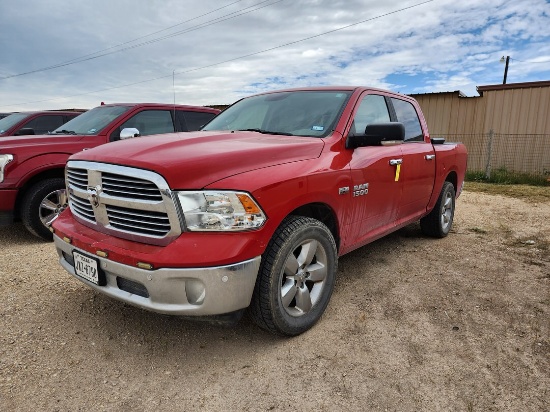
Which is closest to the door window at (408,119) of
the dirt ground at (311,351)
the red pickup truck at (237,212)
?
the red pickup truck at (237,212)

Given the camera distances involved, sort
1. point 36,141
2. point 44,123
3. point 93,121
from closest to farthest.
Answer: point 36,141 < point 93,121 < point 44,123

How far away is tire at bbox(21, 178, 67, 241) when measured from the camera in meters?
4.62

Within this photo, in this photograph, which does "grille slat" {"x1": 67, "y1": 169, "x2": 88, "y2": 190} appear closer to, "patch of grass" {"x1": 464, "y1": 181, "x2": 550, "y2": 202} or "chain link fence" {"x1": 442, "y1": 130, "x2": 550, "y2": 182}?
"patch of grass" {"x1": 464, "y1": 181, "x2": 550, "y2": 202}

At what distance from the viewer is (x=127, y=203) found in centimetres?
235

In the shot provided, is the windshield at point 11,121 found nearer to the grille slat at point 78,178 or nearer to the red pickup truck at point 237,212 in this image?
the grille slat at point 78,178

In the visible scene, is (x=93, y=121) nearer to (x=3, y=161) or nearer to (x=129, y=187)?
(x=3, y=161)

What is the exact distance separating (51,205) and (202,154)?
3235 mm

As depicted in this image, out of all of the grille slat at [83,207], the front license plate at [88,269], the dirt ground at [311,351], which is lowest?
the dirt ground at [311,351]

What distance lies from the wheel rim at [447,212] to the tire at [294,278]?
2.82 m

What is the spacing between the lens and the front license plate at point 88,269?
96.1 inches

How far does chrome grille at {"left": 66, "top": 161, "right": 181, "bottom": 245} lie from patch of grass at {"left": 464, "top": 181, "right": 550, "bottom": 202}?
8.84 meters

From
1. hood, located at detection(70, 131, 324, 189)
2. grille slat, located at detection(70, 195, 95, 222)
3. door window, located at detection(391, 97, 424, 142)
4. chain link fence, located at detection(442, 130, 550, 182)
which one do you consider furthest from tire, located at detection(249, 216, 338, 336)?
chain link fence, located at detection(442, 130, 550, 182)

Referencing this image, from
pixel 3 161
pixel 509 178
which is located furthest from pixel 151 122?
pixel 509 178

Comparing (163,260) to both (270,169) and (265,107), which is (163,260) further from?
(265,107)
